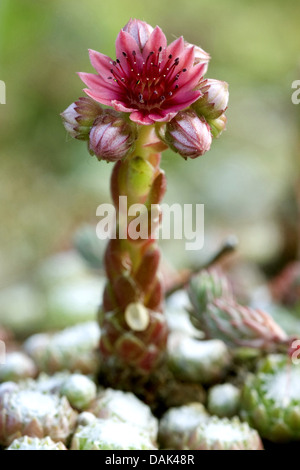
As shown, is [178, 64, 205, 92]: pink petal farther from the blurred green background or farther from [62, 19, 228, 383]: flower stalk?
the blurred green background

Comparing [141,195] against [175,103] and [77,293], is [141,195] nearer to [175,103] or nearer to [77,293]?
[175,103]

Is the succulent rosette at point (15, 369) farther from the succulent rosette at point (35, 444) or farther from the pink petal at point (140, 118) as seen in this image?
the pink petal at point (140, 118)

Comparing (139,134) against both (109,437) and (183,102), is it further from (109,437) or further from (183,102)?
(109,437)

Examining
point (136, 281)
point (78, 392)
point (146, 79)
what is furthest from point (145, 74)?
point (78, 392)

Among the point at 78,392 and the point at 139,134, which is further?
the point at 78,392

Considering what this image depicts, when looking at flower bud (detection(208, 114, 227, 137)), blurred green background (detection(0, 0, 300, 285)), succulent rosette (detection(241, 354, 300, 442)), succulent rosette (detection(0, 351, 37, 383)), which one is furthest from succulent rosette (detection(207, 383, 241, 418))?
blurred green background (detection(0, 0, 300, 285))

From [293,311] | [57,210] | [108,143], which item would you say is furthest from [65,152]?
[108,143]

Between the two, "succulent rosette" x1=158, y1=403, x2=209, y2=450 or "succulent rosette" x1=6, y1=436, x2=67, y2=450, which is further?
"succulent rosette" x1=158, y1=403, x2=209, y2=450
